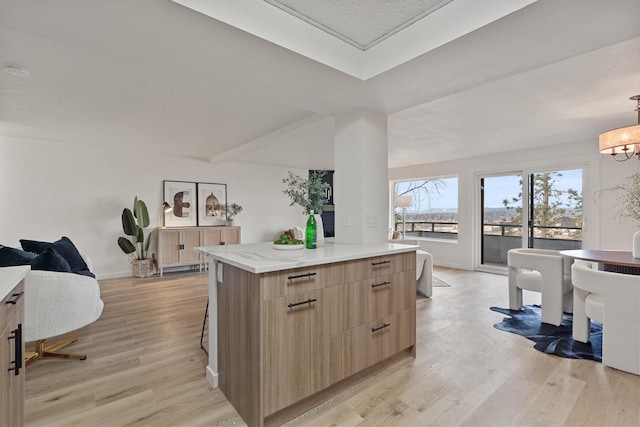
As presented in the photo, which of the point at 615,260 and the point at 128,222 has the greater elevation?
the point at 128,222

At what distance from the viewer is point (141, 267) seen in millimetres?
5238

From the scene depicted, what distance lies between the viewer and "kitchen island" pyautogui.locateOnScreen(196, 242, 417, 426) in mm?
1562

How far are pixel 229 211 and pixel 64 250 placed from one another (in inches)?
134

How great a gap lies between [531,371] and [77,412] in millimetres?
2985

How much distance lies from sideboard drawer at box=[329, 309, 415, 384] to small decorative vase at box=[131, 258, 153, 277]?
4633 mm

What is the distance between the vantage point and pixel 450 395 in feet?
6.27

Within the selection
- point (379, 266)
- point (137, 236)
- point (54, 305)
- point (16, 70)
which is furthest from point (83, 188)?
point (379, 266)

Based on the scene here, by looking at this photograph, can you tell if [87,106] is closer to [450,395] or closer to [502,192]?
[450,395]

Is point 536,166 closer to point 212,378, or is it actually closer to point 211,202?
point 212,378

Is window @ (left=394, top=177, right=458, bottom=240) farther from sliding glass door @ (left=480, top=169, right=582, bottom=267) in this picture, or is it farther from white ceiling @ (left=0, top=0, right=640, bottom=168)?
white ceiling @ (left=0, top=0, right=640, bottom=168)

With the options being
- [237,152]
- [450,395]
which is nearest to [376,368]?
[450,395]

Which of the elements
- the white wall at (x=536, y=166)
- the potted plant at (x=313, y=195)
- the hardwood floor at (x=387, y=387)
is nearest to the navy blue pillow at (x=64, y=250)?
the hardwood floor at (x=387, y=387)

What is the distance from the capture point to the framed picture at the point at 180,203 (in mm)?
5750

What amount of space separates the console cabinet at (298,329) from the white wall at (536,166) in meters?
4.31
